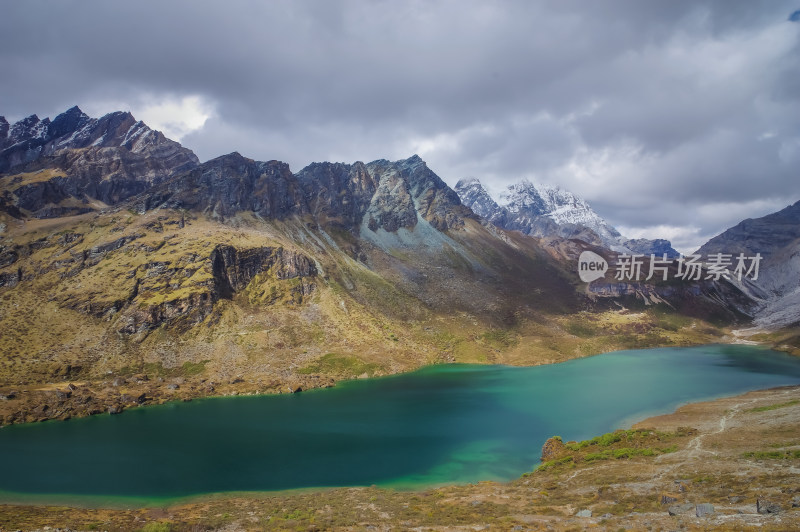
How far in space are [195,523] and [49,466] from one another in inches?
1482

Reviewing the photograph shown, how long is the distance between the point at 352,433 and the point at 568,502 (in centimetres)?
4064

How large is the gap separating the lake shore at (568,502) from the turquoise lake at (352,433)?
628 centimetres

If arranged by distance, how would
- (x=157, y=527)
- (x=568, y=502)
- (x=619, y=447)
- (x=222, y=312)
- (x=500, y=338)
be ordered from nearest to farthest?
(x=157, y=527) → (x=568, y=502) → (x=619, y=447) → (x=222, y=312) → (x=500, y=338)

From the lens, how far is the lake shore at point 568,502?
26109mm

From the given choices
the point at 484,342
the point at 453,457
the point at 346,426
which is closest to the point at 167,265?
the point at 346,426

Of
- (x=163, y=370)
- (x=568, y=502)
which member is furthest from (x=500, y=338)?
(x=568, y=502)

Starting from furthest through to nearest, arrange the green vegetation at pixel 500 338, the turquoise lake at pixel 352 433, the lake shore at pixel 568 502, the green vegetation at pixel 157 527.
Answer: the green vegetation at pixel 500 338 → the turquoise lake at pixel 352 433 → the green vegetation at pixel 157 527 → the lake shore at pixel 568 502

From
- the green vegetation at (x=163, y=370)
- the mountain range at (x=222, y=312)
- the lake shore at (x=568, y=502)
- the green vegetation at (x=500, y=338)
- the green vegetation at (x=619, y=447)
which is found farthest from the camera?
the green vegetation at (x=500, y=338)

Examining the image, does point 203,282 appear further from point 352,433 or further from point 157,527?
point 157,527

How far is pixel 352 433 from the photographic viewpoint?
66812mm

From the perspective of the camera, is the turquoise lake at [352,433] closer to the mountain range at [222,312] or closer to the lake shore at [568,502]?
the lake shore at [568,502]

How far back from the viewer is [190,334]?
125 m

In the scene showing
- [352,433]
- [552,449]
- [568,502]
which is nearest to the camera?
[568,502]

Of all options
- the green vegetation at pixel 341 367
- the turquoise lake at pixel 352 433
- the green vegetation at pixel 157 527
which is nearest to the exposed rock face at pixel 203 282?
the green vegetation at pixel 341 367
